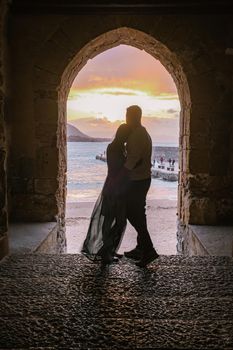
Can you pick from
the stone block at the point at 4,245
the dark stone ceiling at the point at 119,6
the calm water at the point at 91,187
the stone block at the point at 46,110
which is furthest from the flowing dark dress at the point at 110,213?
the calm water at the point at 91,187

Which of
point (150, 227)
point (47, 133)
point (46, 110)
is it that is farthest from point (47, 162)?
point (150, 227)

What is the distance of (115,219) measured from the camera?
3.35 meters

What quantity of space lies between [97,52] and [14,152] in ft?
6.21

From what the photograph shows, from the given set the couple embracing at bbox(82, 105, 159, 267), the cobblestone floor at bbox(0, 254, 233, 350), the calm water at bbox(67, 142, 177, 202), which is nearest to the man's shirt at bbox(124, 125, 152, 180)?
the couple embracing at bbox(82, 105, 159, 267)

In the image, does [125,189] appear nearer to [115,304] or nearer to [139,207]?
[139,207]

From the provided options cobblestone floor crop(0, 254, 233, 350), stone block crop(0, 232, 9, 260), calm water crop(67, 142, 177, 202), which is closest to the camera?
cobblestone floor crop(0, 254, 233, 350)

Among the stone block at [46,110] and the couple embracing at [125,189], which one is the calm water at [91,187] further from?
the couple embracing at [125,189]

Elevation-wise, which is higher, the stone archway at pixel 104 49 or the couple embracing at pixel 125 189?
the stone archway at pixel 104 49

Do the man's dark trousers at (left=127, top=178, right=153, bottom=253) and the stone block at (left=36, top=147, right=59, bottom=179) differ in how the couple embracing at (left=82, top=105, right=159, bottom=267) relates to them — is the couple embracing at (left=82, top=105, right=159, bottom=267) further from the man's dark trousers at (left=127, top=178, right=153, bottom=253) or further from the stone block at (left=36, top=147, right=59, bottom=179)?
the stone block at (left=36, top=147, right=59, bottom=179)

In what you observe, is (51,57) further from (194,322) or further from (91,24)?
(194,322)

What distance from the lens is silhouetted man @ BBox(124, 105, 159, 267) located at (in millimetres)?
3217

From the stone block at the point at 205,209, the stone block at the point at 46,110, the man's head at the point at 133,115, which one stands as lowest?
the stone block at the point at 205,209

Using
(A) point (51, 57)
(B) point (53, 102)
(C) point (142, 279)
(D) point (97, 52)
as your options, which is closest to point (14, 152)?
(B) point (53, 102)

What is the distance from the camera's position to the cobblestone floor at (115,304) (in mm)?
2021
